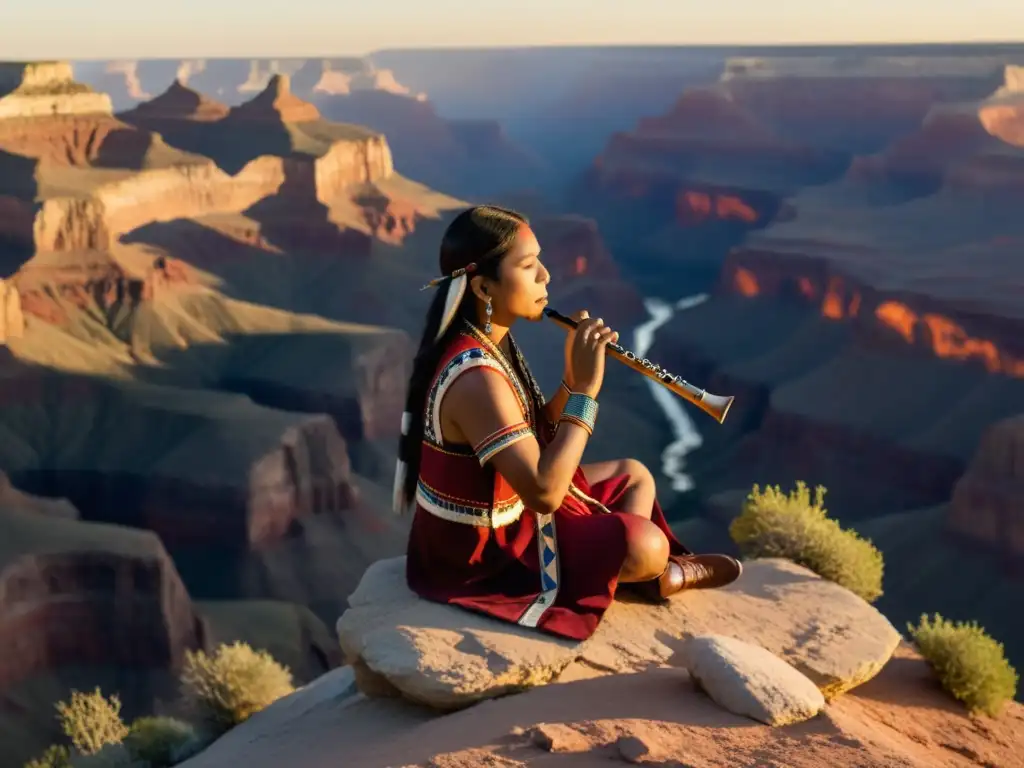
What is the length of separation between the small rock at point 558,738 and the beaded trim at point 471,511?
5.49ft

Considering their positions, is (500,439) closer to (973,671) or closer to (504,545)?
(504,545)

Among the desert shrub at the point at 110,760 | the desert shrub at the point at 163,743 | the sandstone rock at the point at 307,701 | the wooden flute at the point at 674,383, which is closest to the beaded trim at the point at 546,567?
the wooden flute at the point at 674,383

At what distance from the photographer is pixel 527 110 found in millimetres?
177125

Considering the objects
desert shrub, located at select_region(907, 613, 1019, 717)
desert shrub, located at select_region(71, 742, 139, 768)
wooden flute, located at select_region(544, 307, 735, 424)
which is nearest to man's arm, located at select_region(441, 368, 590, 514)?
wooden flute, located at select_region(544, 307, 735, 424)

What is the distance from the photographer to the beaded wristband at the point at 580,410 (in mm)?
8375

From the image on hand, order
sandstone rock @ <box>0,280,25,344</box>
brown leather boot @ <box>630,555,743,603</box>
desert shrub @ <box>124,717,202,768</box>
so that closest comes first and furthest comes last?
brown leather boot @ <box>630,555,743,603</box>
desert shrub @ <box>124,717,202,768</box>
sandstone rock @ <box>0,280,25,344</box>

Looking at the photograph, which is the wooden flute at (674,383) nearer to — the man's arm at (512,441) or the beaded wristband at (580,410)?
the beaded wristband at (580,410)

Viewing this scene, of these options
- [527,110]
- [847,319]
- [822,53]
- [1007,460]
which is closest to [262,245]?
[847,319]

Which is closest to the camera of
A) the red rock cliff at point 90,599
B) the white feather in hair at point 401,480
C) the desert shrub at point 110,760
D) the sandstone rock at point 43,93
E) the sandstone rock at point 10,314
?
the white feather in hair at point 401,480

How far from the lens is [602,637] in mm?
9102

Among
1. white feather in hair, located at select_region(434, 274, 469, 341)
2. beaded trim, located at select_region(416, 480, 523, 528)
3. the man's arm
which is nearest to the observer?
the man's arm

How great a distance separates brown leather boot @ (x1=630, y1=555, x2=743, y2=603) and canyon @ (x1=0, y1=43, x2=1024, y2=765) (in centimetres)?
2028

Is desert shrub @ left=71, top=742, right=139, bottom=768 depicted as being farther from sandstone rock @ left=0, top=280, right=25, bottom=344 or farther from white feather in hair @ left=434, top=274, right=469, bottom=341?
sandstone rock @ left=0, top=280, right=25, bottom=344

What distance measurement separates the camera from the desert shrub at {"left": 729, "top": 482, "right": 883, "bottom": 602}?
11.6 meters
